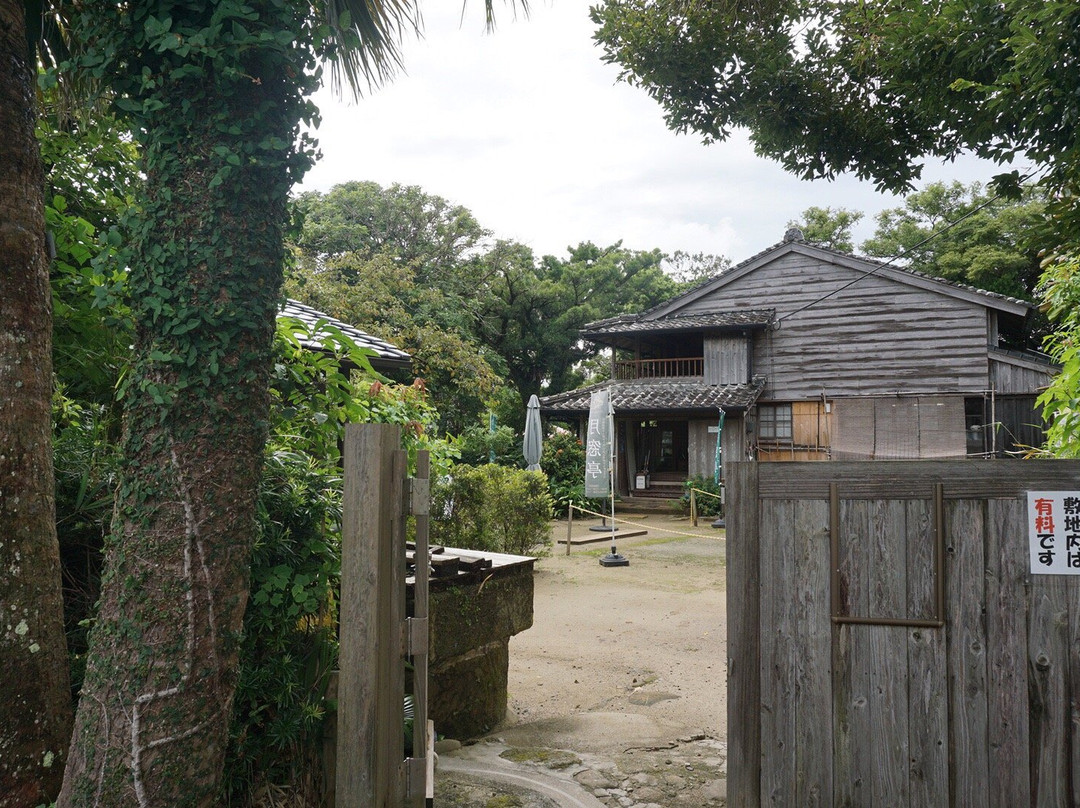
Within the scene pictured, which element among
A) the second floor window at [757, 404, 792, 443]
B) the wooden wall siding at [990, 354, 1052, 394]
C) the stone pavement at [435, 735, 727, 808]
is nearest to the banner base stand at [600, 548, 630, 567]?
the stone pavement at [435, 735, 727, 808]

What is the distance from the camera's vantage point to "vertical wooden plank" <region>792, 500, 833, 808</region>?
9.44 feet

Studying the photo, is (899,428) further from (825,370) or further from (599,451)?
(599,451)

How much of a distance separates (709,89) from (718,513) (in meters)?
15.4

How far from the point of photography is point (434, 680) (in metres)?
4.81

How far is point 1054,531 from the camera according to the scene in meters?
2.73

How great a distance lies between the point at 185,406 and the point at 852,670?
2.64 metres

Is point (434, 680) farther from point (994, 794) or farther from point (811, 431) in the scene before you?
point (811, 431)

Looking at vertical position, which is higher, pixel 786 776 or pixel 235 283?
pixel 235 283

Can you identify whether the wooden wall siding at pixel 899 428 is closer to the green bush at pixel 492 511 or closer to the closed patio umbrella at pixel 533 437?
the closed patio umbrella at pixel 533 437

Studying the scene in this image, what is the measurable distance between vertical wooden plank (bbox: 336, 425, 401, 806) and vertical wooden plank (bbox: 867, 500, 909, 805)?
6.13 ft

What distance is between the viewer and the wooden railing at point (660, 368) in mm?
24578

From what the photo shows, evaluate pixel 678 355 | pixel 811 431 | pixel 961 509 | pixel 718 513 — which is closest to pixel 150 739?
pixel 961 509

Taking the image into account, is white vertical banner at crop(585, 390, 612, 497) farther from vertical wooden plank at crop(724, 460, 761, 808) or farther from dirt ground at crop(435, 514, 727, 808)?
vertical wooden plank at crop(724, 460, 761, 808)

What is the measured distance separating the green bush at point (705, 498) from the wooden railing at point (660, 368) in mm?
3993
